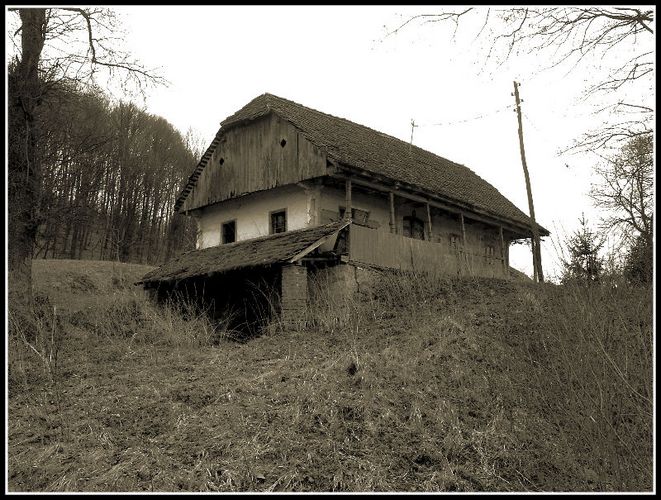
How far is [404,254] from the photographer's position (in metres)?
17.3

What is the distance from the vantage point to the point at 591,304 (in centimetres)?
598

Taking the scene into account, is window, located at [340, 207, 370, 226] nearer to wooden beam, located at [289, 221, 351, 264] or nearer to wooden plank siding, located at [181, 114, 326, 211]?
wooden plank siding, located at [181, 114, 326, 211]

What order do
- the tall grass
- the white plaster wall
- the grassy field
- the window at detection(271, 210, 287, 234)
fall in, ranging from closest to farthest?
the tall grass → the grassy field → the white plaster wall → the window at detection(271, 210, 287, 234)

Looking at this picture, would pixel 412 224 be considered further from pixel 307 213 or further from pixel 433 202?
pixel 307 213

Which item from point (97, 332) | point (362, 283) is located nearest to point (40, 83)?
point (97, 332)

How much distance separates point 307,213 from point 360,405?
10484 mm

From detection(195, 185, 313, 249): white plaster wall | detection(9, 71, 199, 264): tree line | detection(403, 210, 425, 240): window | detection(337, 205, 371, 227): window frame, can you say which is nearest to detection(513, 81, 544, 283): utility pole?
detection(403, 210, 425, 240): window

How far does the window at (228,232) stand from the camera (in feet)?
69.9

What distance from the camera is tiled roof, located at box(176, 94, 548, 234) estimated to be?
61.5 feet

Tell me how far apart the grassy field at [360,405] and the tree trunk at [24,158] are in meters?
2.20

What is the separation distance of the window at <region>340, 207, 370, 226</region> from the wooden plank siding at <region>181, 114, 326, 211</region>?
1789mm

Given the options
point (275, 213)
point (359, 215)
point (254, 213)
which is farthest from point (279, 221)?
point (359, 215)

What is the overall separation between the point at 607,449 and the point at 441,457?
2.43 m

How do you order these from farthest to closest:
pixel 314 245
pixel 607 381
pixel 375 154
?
pixel 375 154 < pixel 314 245 < pixel 607 381
